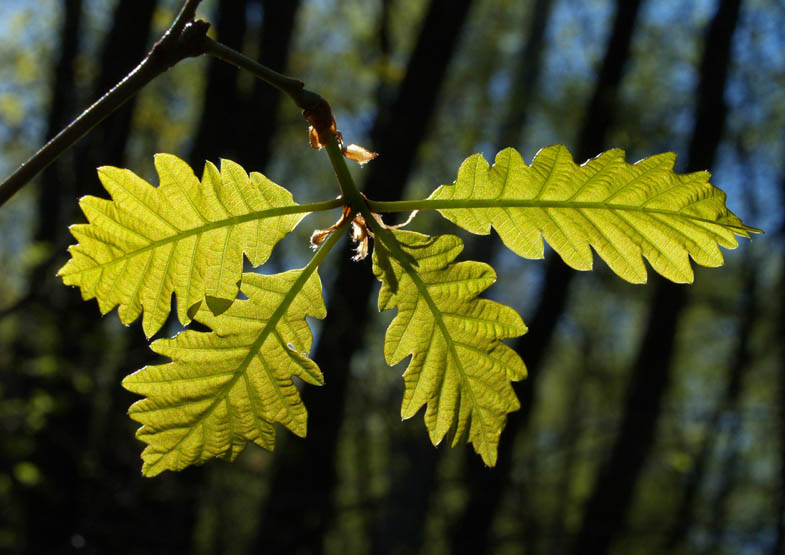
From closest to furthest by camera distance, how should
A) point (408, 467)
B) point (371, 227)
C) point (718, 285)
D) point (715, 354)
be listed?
point (371, 227) → point (408, 467) → point (718, 285) → point (715, 354)

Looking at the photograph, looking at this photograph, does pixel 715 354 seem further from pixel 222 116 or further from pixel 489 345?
pixel 489 345

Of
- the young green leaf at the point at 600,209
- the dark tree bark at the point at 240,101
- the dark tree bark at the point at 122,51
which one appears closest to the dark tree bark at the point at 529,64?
the dark tree bark at the point at 240,101

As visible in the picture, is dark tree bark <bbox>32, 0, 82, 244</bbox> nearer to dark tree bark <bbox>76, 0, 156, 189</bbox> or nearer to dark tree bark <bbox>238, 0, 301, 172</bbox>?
dark tree bark <bbox>76, 0, 156, 189</bbox>

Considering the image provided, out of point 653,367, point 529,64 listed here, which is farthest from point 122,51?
point 529,64

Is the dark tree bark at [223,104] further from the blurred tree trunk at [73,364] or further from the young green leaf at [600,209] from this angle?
the young green leaf at [600,209]

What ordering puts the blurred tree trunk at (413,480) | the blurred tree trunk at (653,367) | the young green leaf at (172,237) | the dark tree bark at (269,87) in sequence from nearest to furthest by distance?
the young green leaf at (172,237)
the dark tree bark at (269,87)
the blurred tree trunk at (653,367)
the blurred tree trunk at (413,480)

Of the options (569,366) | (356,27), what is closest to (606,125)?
(356,27)

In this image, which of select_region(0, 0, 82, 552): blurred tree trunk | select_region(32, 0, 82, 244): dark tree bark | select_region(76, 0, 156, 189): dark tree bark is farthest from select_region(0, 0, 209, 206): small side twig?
select_region(32, 0, 82, 244): dark tree bark
